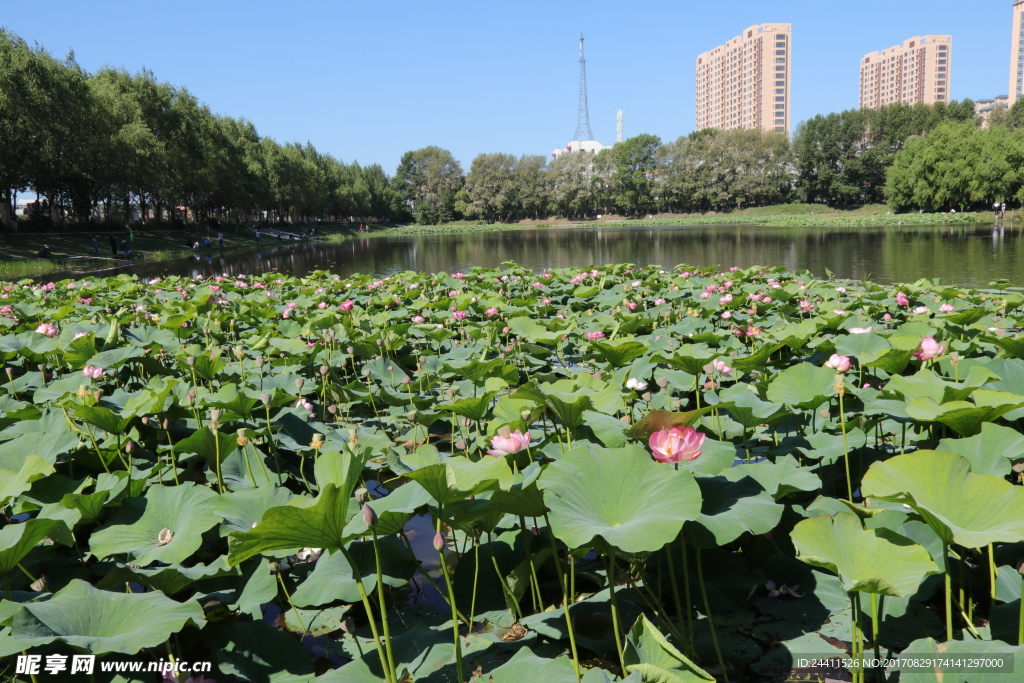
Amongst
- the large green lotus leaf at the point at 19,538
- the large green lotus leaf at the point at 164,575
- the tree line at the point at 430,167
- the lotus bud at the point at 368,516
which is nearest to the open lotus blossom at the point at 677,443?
the lotus bud at the point at 368,516

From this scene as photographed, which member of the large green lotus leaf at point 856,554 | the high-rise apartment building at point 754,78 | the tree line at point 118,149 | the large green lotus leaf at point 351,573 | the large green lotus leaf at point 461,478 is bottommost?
the large green lotus leaf at point 351,573

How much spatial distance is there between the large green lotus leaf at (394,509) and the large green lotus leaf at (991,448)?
129 cm

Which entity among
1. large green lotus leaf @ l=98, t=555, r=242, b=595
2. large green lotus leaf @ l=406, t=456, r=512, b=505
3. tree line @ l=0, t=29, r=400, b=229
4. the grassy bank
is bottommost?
large green lotus leaf @ l=98, t=555, r=242, b=595

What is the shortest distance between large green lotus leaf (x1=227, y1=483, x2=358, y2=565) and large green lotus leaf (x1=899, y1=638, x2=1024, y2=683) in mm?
984

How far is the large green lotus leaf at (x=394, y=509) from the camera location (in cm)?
130

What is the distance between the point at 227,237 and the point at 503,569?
35921 mm

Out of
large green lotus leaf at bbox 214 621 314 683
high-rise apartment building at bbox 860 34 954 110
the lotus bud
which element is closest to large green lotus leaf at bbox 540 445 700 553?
the lotus bud

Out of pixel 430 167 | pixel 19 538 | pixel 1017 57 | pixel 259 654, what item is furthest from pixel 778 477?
pixel 1017 57

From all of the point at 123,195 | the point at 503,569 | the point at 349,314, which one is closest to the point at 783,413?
the point at 503,569

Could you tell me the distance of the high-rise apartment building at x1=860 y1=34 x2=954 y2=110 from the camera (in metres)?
108

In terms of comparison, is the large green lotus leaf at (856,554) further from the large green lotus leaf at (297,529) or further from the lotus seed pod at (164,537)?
the lotus seed pod at (164,537)

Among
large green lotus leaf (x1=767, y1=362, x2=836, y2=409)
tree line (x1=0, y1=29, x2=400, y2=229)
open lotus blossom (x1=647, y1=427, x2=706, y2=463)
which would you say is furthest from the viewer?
tree line (x1=0, y1=29, x2=400, y2=229)

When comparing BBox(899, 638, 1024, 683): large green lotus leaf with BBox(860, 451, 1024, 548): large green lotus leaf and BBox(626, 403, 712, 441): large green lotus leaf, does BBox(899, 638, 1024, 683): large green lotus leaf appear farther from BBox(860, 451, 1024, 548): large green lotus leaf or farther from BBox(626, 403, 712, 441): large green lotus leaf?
BBox(626, 403, 712, 441): large green lotus leaf

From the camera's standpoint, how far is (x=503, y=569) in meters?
1.73
